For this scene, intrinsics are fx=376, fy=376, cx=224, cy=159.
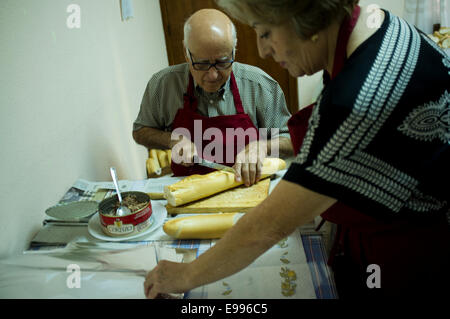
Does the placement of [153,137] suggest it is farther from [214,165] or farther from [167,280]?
[167,280]

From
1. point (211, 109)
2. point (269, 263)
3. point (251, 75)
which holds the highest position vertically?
point (251, 75)

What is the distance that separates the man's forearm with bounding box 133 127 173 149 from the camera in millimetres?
1801

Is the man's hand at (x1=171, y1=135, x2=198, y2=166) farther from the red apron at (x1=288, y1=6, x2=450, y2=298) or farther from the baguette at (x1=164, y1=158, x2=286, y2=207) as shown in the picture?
the red apron at (x1=288, y1=6, x2=450, y2=298)

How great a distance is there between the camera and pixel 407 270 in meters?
0.82

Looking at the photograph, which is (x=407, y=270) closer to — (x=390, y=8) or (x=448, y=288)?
(x=448, y=288)

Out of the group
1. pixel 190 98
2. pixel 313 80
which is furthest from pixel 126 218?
pixel 313 80

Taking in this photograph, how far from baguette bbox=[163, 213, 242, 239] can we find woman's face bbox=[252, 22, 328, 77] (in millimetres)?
484

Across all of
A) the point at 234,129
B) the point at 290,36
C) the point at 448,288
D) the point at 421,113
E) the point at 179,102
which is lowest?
the point at 448,288

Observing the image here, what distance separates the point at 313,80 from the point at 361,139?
3.15 m

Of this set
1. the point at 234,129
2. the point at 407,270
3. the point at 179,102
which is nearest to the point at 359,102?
the point at 407,270

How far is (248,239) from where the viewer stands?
727mm

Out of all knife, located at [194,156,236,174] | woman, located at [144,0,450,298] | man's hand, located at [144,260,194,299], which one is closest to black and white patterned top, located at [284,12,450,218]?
woman, located at [144,0,450,298]

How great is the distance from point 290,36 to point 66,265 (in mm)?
794
